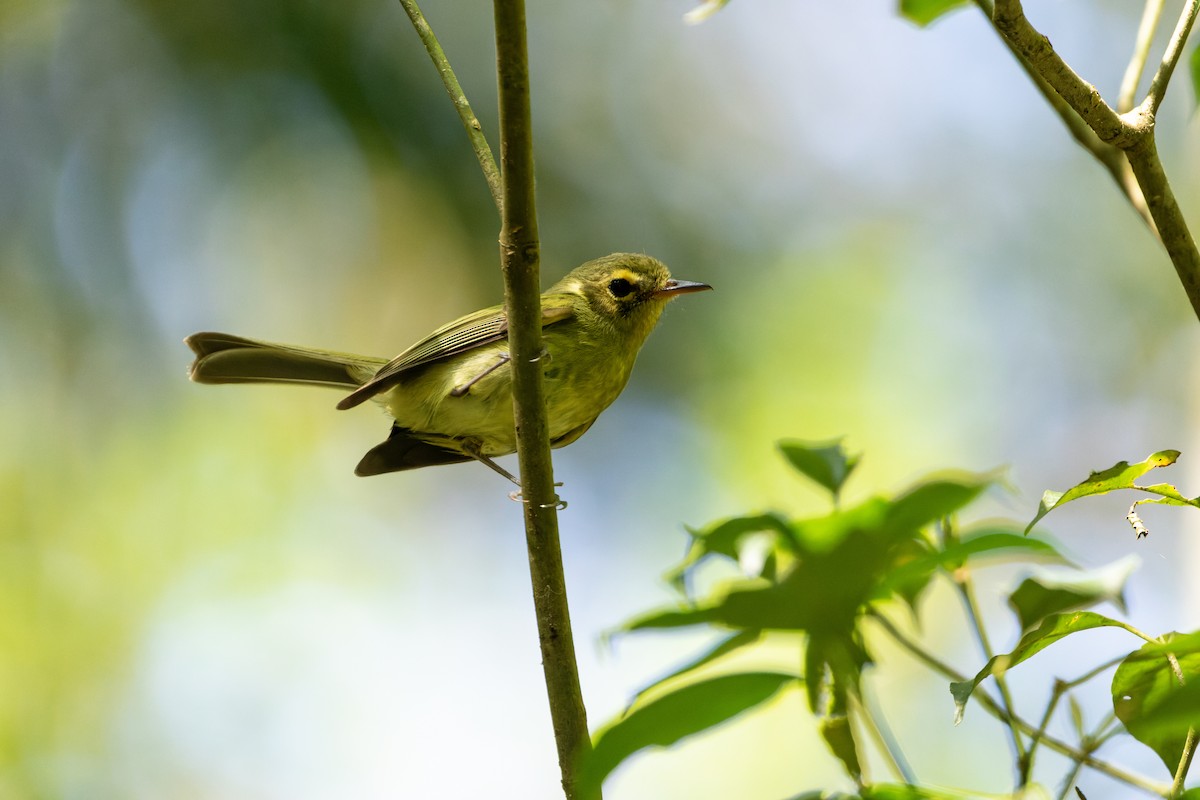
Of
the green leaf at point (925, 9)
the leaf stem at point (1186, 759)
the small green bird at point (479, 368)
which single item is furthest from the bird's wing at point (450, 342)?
the leaf stem at point (1186, 759)

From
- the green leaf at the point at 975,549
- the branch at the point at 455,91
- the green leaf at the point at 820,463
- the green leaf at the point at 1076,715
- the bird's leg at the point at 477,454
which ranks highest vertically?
the branch at the point at 455,91

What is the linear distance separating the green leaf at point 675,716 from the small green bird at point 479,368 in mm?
3438

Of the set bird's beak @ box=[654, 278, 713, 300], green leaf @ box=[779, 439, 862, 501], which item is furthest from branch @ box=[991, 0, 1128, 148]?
bird's beak @ box=[654, 278, 713, 300]

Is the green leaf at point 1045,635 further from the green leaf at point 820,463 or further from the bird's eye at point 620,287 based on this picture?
the bird's eye at point 620,287

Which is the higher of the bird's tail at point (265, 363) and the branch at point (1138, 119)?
the bird's tail at point (265, 363)

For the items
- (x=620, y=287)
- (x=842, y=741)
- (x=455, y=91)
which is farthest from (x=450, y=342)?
(x=842, y=741)

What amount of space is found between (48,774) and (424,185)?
234 inches

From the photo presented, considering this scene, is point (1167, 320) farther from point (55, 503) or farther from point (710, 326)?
point (55, 503)

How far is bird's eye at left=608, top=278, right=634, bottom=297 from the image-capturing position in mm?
4820

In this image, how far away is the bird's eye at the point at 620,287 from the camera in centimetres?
482

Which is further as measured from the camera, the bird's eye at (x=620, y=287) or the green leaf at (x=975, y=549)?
the bird's eye at (x=620, y=287)

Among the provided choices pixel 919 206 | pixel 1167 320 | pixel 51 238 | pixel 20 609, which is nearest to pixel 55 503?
pixel 20 609

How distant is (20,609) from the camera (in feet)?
30.8

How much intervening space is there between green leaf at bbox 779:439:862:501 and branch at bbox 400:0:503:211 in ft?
4.34
